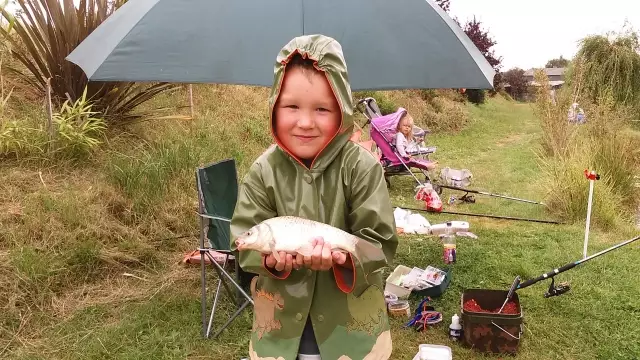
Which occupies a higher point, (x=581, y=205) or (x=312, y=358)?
(x=312, y=358)

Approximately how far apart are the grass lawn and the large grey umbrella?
1.73 meters

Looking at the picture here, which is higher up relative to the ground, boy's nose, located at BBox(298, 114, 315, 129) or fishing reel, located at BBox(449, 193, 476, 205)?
boy's nose, located at BBox(298, 114, 315, 129)

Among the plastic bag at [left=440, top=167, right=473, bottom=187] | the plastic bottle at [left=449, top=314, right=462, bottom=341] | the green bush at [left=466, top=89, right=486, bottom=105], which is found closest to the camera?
the plastic bottle at [left=449, top=314, right=462, bottom=341]

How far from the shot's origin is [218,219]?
350 centimetres

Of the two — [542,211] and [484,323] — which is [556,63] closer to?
[542,211]

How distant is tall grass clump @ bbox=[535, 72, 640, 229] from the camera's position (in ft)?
21.4

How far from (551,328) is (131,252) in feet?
11.0

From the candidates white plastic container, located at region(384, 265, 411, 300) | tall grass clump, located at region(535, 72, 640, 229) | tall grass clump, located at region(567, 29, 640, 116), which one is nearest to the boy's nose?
white plastic container, located at region(384, 265, 411, 300)

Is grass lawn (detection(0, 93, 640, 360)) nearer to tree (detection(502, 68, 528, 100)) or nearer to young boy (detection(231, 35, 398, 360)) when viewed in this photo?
young boy (detection(231, 35, 398, 360))

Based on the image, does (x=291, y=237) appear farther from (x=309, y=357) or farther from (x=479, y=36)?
(x=479, y=36)

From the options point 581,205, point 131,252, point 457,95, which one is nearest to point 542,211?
A: point 581,205

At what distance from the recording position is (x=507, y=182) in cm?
948

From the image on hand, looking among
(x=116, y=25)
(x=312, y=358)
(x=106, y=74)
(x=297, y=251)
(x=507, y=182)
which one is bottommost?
(x=507, y=182)

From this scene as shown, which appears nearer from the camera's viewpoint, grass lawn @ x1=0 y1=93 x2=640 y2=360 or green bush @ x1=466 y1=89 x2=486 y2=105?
grass lawn @ x1=0 y1=93 x2=640 y2=360
